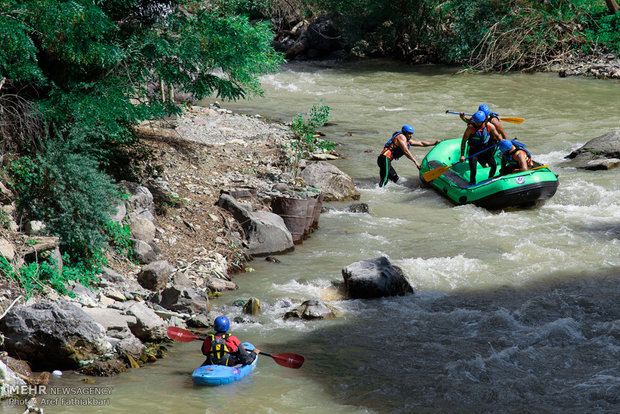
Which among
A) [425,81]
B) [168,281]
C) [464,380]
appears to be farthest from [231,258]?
[425,81]

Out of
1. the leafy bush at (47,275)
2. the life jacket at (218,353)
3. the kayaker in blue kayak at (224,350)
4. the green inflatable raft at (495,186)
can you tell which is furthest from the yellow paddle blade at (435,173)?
the life jacket at (218,353)

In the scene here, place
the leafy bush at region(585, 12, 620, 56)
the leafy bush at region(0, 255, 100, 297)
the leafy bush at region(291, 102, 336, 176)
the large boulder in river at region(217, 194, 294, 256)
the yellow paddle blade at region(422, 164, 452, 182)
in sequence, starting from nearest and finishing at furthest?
the leafy bush at region(0, 255, 100, 297)
the large boulder in river at region(217, 194, 294, 256)
the yellow paddle blade at region(422, 164, 452, 182)
the leafy bush at region(291, 102, 336, 176)
the leafy bush at region(585, 12, 620, 56)

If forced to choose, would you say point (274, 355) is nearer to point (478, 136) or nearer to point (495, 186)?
point (495, 186)

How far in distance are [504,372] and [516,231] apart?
4.01 metres

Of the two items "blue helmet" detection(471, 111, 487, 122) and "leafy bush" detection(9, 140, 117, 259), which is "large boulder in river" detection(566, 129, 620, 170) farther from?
"leafy bush" detection(9, 140, 117, 259)

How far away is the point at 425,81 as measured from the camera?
2141 centimetres

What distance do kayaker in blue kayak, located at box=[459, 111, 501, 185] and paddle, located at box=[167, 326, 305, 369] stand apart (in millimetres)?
5882

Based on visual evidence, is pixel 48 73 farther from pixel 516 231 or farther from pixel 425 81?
pixel 425 81

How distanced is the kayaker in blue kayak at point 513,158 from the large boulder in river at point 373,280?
12.8 ft

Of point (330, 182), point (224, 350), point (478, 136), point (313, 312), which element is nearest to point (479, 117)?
point (478, 136)

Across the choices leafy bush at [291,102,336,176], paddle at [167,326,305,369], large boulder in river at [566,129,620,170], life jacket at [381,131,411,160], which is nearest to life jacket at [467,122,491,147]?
life jacket at [381,131,411,160]

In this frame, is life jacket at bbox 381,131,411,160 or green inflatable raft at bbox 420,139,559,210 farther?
life jacket at bbox 381,131,411,160

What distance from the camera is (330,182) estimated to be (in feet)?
35.5

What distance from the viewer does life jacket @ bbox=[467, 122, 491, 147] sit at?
10.9 m
